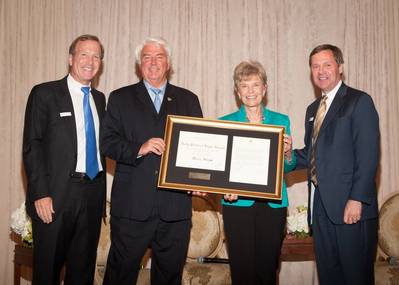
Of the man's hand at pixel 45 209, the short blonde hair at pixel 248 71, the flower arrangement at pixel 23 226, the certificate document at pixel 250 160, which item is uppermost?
the short blonde hair at pixel 248 71

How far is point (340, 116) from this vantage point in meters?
2.98

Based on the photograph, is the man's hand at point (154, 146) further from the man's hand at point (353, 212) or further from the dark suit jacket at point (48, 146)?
the man's hand at point (353, 212)

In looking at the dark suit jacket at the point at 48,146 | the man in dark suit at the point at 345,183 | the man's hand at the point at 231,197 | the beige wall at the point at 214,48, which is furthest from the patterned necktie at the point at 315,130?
the dark suit jacket at the point at 48,146

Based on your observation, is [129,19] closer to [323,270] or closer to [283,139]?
[283,139]

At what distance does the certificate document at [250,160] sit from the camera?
9.71 feet

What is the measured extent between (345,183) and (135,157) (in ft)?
4.98

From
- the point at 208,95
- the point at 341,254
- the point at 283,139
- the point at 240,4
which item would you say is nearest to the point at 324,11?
the point at 240,4

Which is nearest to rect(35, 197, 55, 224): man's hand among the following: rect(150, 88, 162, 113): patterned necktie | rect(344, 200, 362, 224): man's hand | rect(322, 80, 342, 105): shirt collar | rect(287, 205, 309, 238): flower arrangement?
rect(150, 88, 162, 113): patterned necktie

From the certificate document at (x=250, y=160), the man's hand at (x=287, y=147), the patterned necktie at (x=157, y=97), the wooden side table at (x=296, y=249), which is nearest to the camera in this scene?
the certificate document at (x=250, y=160)

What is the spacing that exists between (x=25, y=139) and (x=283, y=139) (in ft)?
6.21

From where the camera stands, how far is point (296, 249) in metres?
4.13

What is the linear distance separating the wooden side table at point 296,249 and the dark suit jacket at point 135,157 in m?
1.39

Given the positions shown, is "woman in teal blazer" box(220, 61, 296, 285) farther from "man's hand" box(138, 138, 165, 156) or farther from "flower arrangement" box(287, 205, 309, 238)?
"flower arrangement" box(287, 205, 309, 238)

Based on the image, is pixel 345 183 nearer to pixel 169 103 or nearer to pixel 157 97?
pixel 169 103
